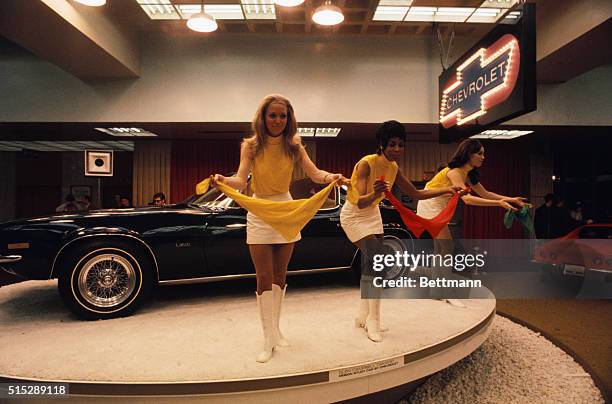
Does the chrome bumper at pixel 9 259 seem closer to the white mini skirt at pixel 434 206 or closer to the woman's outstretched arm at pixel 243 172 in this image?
the woman's outstretched arm at pixel 243 172

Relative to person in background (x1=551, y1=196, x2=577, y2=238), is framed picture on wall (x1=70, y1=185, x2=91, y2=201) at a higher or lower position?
higher

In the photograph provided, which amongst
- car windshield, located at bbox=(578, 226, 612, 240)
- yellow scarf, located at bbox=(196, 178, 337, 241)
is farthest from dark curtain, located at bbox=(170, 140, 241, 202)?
car windshield, located at bbox=(578, 226, 612, 240)

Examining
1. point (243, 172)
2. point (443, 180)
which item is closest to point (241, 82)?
point (443, 180)

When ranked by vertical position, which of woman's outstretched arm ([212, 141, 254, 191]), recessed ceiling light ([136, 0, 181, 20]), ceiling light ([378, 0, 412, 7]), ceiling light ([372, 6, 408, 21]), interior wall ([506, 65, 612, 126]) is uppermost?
recessed ceiling light ([136, 0, 181, 20])

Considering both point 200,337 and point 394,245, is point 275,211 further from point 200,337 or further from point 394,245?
point 394,245

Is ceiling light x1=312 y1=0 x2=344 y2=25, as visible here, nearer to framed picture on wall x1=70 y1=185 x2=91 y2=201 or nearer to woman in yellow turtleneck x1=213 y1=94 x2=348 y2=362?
woman in yellow turtleneck x1=213 y1=94 x2=348 y2=362

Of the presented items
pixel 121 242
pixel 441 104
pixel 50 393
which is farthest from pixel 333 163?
pixel 50 393

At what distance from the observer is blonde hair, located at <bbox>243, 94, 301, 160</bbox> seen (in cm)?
214

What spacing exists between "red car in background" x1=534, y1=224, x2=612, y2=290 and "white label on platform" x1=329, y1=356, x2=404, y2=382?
4.00 metres

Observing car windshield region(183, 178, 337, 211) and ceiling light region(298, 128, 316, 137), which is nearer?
car windshield region(183, 178, 337, 211)

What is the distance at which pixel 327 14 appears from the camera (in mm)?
4410

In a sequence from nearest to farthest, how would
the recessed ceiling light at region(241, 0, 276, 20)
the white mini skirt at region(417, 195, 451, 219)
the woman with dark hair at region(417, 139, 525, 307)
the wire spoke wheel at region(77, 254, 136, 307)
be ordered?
the wire spoke wheel at region(77, 254, 136, 307) < the woman with dark hair at region(417, 139, 525, 307) < the white mini skirt at region(417, 195, 451, 219) < the recessed ceiling light at region(241, 0, 276, 20)

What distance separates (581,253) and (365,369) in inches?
168

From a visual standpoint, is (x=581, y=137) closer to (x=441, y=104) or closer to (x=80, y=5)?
(x=441, y=104)
